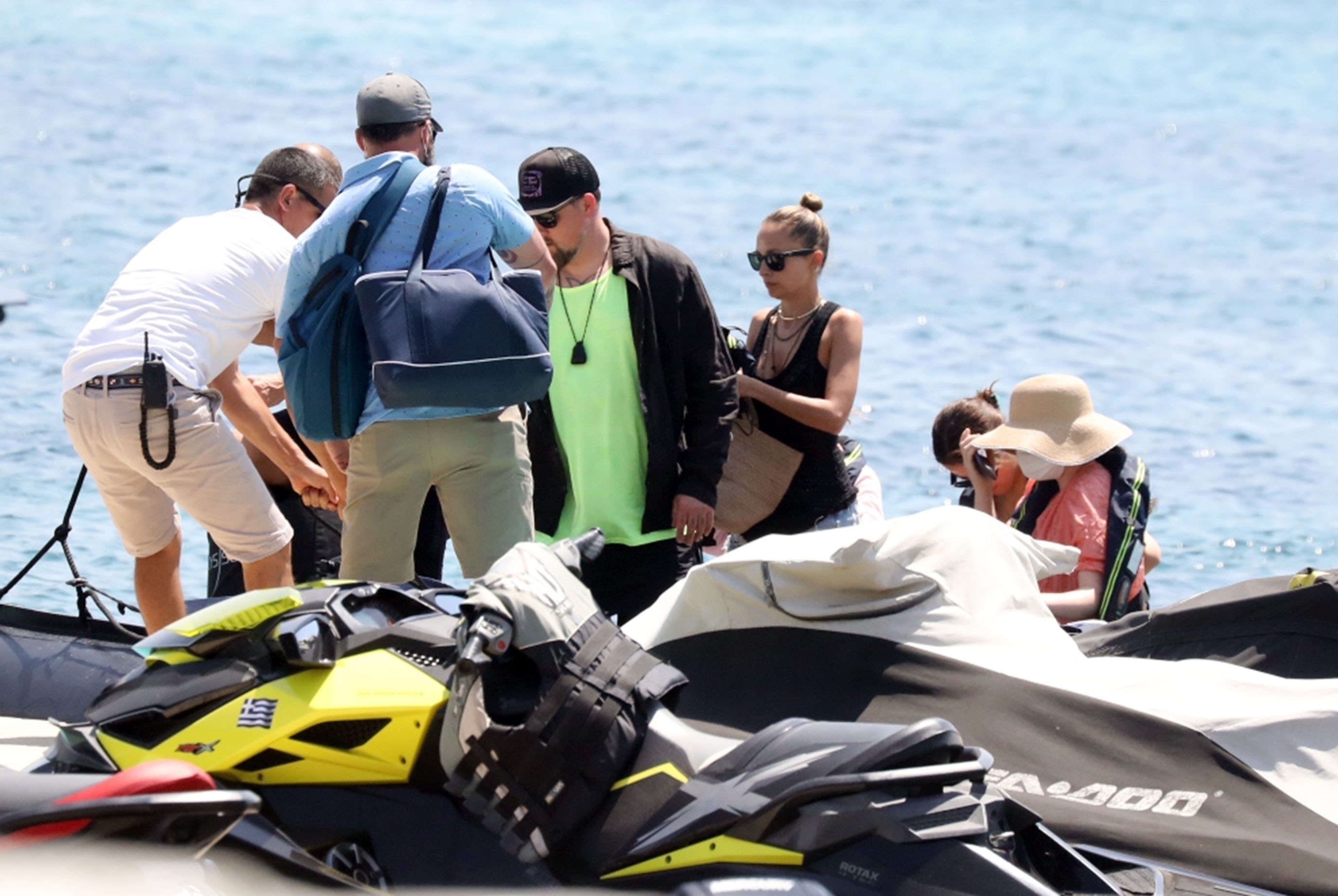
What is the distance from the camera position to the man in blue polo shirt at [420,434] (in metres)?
3.70

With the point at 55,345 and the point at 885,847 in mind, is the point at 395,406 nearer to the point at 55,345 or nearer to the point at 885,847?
the point at 885,847

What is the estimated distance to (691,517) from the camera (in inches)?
166

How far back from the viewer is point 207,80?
19969 mm

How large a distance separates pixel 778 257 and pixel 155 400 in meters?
1.73

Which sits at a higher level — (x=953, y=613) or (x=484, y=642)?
(x=484, y=642)

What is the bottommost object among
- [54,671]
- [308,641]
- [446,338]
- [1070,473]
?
[54,671]

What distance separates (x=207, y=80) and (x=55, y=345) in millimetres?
11023

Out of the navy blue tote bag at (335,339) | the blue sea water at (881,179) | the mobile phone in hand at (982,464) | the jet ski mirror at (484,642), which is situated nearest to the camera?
the jet ski mirror at (484,642)

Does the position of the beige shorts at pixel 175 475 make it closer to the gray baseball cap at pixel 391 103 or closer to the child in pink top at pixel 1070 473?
the gray baseball cap at pixel 391 103

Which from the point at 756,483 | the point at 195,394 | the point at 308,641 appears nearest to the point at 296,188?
the point at 195,394

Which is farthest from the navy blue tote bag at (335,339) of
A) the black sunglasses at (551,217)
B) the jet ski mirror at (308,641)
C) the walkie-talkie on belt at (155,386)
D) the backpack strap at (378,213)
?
the jet ski mirror at (308,641)

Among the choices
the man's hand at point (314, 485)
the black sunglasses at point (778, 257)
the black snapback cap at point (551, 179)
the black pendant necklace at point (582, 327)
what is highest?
the black snapback cap at point (551, 179)

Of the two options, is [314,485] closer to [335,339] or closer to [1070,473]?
[335,339]

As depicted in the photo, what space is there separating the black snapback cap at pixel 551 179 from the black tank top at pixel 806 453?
2.94ft
